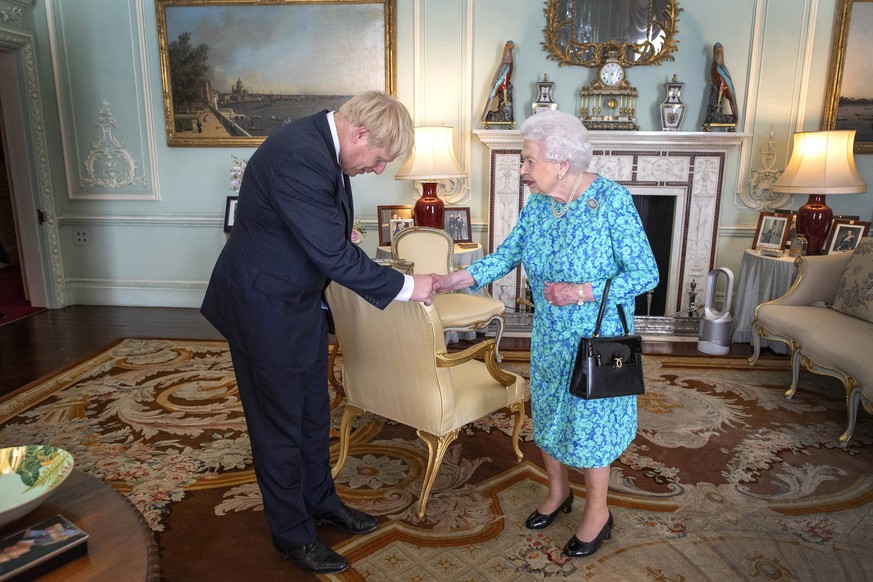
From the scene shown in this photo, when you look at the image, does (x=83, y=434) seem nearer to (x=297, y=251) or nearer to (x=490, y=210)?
(x=297, y=251)

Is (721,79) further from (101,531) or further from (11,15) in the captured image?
(11,15)

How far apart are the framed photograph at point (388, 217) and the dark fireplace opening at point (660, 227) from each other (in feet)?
6.18

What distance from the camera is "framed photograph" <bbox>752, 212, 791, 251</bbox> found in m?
4.65

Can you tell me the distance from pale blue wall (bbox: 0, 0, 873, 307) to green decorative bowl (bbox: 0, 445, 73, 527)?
402 centimetres

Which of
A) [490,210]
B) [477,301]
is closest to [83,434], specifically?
[477,301]

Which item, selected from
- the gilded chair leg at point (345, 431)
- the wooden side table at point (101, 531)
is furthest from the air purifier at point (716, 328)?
the wooden side table at point (101, 531)

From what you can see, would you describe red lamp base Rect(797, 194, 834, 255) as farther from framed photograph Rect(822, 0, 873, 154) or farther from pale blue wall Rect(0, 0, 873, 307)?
framed photograph Rect(822, 0, 873, 154)

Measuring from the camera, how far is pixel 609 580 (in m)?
2.10

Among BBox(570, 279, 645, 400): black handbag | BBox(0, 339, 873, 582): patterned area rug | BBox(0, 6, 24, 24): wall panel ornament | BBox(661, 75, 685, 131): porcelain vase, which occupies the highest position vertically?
BBox(0, 6, 24, 24): wall panel ornament

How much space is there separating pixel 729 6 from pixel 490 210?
2.39 metres

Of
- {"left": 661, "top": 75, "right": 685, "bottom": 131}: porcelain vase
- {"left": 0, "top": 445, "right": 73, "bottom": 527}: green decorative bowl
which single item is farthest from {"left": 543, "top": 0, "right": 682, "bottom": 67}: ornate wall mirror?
{"left": 0, "top": 445, "right": 73, "bottom": 527}: green decorative bowl

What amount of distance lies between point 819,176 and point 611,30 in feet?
6.10

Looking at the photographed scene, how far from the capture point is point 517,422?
2.83m

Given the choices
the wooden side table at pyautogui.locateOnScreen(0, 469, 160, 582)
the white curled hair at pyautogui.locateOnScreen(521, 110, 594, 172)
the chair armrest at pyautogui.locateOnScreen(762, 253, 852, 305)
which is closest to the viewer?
the wooden side table at pyautogui.locateOnScreen(0, 469, 160, 582)
